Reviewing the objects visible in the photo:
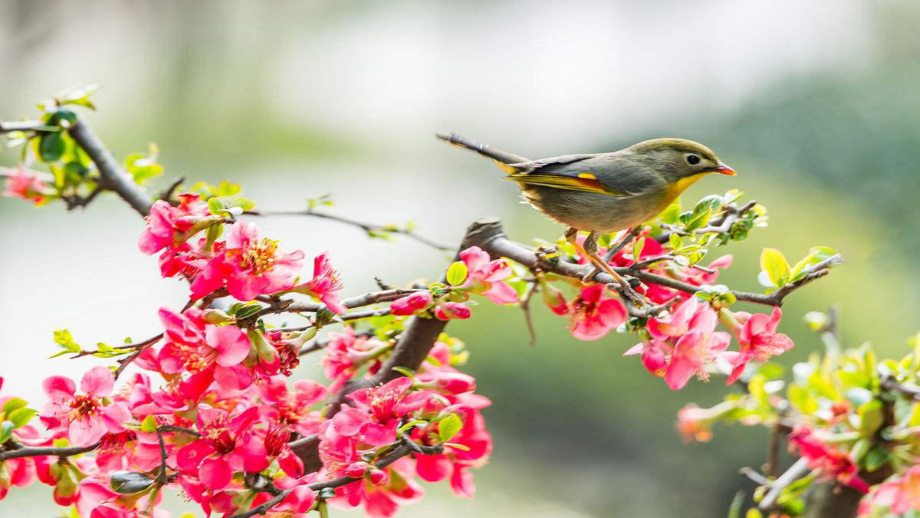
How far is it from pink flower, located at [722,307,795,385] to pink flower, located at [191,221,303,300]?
10.1 inches

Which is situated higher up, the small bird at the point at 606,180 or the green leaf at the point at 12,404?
the small bird at the point at 606,180

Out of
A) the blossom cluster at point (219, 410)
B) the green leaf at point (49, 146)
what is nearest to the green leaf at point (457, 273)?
the blossom cluster at point (219, 410)

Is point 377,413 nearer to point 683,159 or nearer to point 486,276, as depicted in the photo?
point 486,276

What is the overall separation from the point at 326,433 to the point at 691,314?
22 centimetres

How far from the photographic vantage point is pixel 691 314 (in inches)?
17.3

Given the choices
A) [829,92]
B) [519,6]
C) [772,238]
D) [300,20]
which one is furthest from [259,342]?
[300,20]

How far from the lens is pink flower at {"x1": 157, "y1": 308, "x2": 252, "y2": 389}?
42 centimetres

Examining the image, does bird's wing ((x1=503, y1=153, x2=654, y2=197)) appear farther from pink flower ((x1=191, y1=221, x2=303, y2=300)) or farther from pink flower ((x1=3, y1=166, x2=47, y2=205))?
pink flower ((x1=3, y1=166, x2=47, y2=205))

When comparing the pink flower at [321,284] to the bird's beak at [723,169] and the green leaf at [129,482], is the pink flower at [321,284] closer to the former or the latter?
the green leaf at [129,482]

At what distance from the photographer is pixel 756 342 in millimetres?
467

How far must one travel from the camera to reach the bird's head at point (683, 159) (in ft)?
2.23

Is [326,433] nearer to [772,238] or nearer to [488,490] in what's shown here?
[488,490]

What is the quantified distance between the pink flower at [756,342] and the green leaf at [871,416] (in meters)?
0.22

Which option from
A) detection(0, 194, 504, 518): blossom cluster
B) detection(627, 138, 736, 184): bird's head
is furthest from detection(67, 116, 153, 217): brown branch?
detection(627, 138, 736, 184): bird's head
